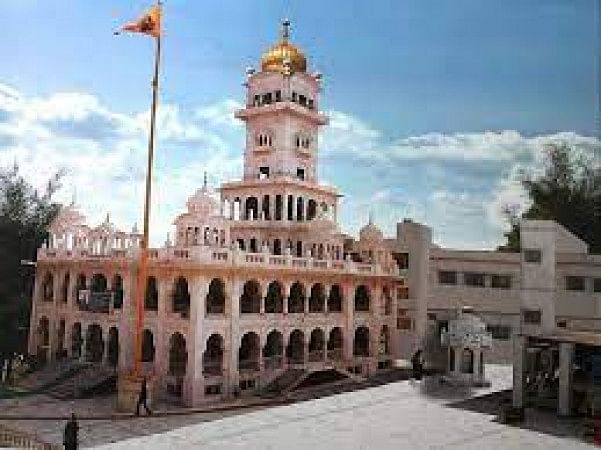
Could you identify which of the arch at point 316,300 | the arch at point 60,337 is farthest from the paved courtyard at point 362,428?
the arch at point 316,300

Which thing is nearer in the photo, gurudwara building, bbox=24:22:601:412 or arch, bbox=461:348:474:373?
arch, bbox=461:348:474:373

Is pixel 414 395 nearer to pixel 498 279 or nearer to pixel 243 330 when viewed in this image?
pixel 243 330

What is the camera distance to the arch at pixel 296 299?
42.2 meters

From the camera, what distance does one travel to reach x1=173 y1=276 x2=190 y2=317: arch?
3841cm

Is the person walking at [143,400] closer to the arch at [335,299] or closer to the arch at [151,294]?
the arch at [151,294]

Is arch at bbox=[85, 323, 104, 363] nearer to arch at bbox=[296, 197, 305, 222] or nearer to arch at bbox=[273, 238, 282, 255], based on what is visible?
arch at bbox=[273, 238, 282, 255]

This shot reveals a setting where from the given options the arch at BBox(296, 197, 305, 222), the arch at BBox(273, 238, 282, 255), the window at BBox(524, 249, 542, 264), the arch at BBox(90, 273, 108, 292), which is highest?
the arch at BBox(296, 197, 305, 222)

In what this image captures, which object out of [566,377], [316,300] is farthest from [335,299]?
[566,377]

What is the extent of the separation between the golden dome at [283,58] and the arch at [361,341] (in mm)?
19374

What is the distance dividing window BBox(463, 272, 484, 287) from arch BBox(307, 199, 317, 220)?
→ 1147cm

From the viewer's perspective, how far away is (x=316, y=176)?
5059 cm

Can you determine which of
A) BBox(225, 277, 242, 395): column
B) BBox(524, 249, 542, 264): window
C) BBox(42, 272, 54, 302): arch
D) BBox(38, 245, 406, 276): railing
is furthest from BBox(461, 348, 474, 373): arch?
BBox(42, 272, 54, 302): arch

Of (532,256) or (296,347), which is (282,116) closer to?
(296,347)

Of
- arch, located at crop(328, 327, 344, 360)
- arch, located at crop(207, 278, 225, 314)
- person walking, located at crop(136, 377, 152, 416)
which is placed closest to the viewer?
person walking, located at crop(136, 377, 152, 416)
